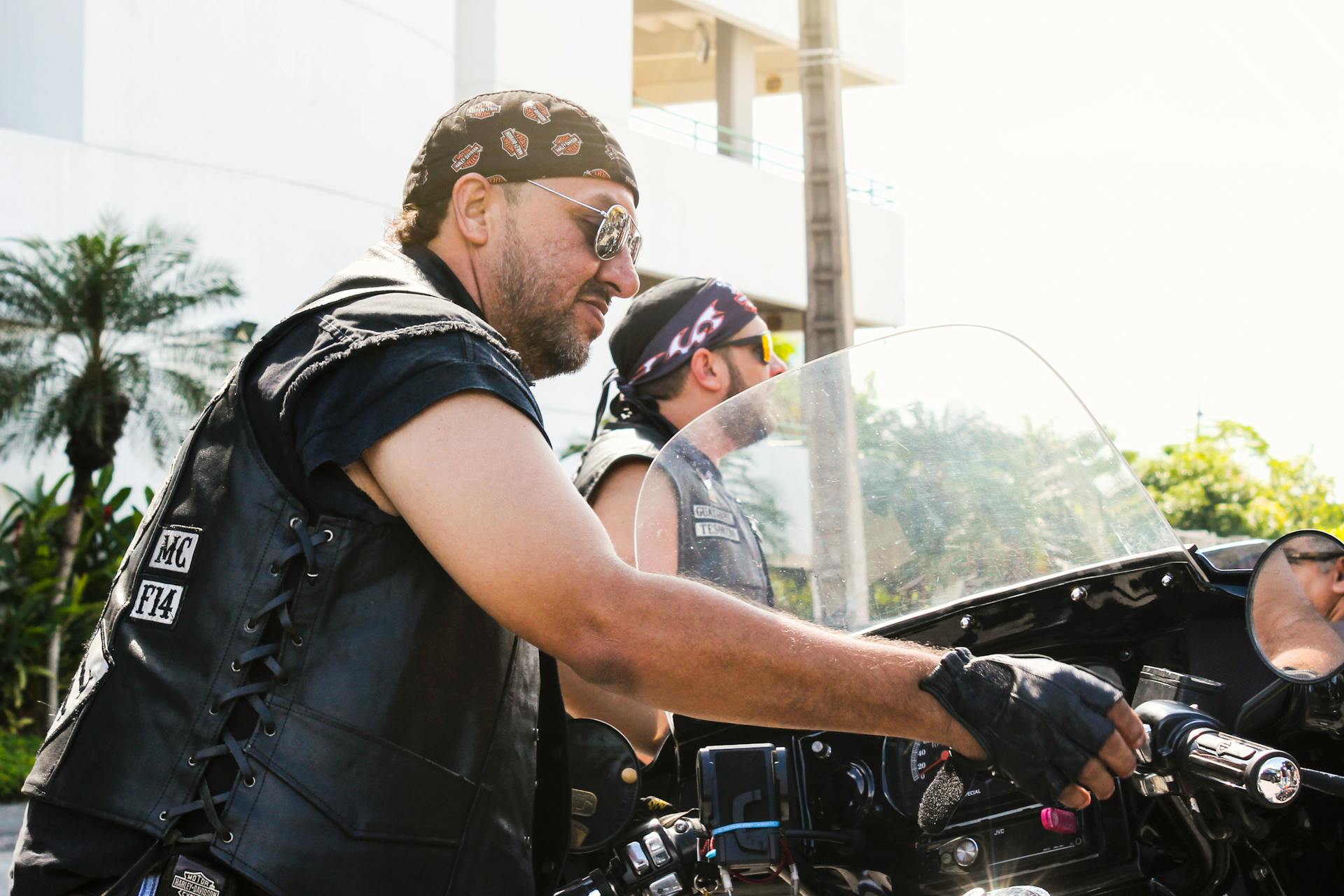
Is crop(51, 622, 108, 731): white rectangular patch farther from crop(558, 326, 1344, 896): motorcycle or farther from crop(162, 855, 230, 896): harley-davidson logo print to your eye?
crop(558, 326, 1344, 896): motorcycle

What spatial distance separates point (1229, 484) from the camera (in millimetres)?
28766

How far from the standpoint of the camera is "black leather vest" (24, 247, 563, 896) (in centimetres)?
176

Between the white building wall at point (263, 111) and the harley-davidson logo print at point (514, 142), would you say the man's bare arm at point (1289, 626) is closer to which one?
the harley-davidson logo print at point (514, 142)

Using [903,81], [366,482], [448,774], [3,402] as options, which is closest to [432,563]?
[366,482]

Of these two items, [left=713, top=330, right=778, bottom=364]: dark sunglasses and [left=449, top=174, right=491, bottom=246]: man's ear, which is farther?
[left=713, top=330, right=778, bottom=364]: dark sunglasses

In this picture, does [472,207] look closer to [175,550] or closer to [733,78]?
[175,550]

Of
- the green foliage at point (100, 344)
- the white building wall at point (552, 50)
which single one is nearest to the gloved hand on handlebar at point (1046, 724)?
the green foliage at point (100, 344)

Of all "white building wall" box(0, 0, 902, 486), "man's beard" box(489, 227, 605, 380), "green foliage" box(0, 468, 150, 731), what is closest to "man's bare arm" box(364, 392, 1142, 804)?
"man's beard" box(489, 227, 605, 380)

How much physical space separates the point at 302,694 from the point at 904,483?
111 cm

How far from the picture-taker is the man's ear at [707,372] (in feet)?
12.5

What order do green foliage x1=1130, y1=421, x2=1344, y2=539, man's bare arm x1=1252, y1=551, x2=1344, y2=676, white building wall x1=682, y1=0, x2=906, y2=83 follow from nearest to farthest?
man's bare arm x1=1252, y1=551, x2=1344, y2=676, white building wall x1=682, y1=0, x2=906, y2=83, green foliage x1=1130, y1=421, x2=1344, y2=539

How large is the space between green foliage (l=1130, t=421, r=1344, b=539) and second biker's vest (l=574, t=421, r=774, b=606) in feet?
85.1

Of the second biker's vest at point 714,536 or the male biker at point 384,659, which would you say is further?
the second biker's vest at point 714,536

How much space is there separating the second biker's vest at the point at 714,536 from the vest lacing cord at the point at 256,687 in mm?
700
